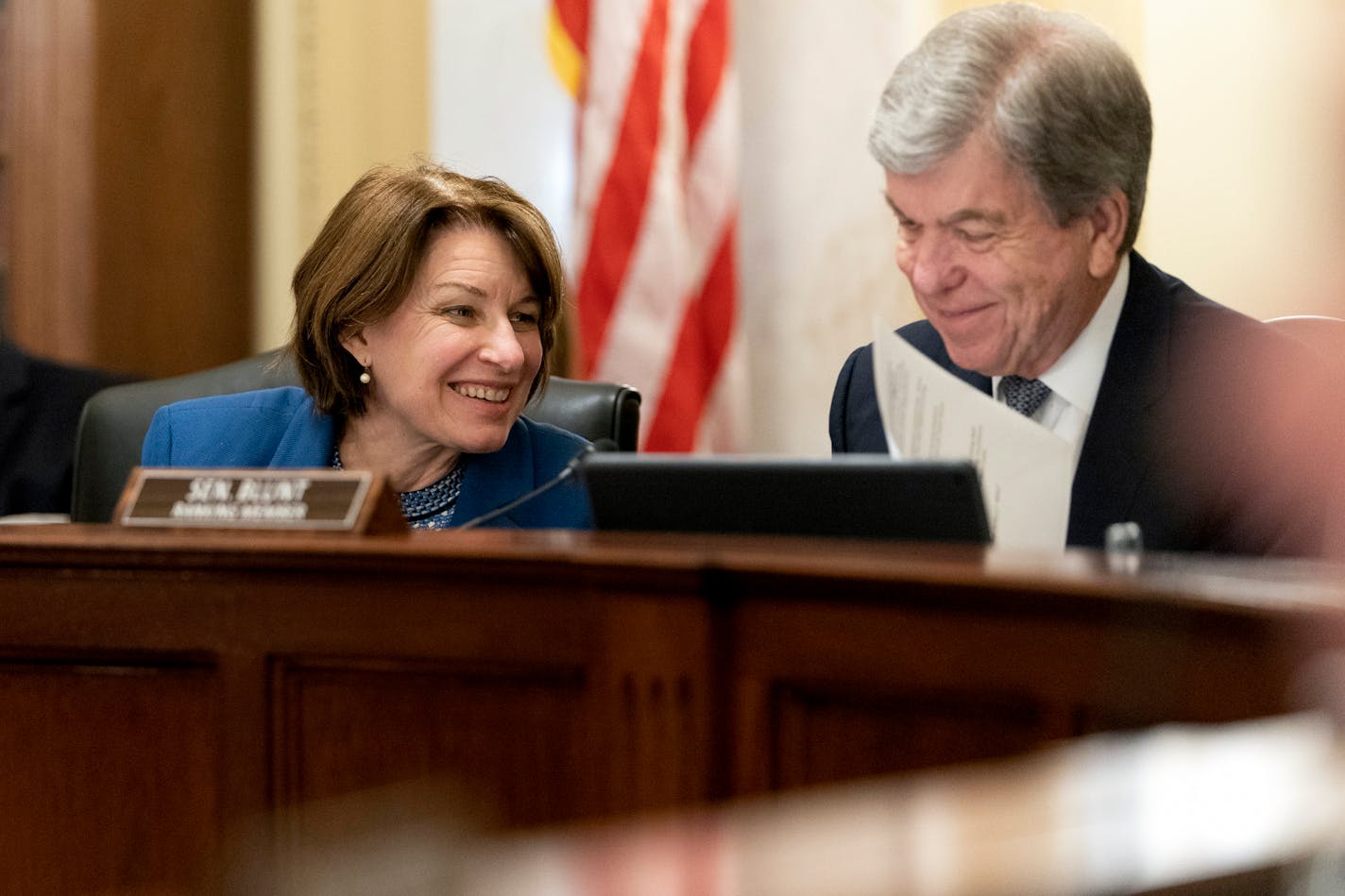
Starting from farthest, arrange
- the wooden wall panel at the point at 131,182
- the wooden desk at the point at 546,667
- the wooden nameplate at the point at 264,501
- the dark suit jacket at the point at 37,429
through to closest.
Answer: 1. the wooden wall panel at the point at 131,182
2. the dark suit jacket at the point at 37,429
3. the wooden nameplate at the point at 264,501
4. the wooden desk at the point at 546,667

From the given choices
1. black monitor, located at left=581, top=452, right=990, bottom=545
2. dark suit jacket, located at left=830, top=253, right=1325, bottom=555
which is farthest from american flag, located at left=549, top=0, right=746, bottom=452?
black monitor, located at left=581, top=452, right=990, bottom=545

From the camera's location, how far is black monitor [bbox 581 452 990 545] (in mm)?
1306

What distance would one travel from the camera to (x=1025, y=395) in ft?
6.54

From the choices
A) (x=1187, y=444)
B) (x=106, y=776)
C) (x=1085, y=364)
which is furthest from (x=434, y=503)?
(x=1187, y=444)

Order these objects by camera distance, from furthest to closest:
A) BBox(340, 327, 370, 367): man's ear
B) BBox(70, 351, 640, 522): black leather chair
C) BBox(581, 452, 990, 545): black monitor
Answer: BBox(70, 351, 640, 522): black leather chair, BBox(340, 327, 370, 367): man's ear, BBox(581, 452, 990, 545): black monitor

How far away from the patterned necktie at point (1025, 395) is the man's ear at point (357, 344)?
94 centimetres

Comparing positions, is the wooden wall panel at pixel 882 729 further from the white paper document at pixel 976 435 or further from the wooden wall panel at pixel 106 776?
the wooden wall panel at pixel 106 776

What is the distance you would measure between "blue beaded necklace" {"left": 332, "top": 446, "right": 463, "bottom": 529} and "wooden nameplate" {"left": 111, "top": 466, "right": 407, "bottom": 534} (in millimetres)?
582

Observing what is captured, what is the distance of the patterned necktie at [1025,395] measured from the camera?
1984 mm

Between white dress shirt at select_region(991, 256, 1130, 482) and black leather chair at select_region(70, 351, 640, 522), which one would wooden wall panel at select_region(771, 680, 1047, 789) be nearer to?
white dress shirt at select_region(991, 256, 1130, 482)

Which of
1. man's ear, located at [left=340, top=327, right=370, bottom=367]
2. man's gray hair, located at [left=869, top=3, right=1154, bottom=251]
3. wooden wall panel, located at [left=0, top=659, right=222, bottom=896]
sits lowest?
wooden wall panel, located at [left=0, top=659, right=222, bottom=896]

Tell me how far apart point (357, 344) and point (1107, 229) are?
109 centimetres

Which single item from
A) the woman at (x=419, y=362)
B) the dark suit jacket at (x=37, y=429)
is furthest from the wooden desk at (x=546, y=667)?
the dark suit jacket at (x=37, y=429)

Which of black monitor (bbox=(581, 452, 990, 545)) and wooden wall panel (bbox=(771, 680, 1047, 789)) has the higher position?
black monitor (bbox=(581, 452, 990, 545))
